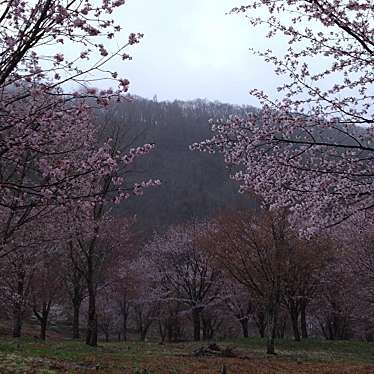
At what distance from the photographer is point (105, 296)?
38.7 m

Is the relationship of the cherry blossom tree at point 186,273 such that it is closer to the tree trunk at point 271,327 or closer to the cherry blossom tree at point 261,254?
the cherry blossom tree at point 261,254

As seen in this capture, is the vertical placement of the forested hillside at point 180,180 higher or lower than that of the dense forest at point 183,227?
higher

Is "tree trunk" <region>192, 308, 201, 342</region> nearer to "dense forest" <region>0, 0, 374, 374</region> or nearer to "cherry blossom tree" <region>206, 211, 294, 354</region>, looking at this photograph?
"dense forest" <region>0, 0, 374, 374</region>

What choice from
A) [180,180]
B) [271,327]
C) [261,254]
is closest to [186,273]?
[261,254]

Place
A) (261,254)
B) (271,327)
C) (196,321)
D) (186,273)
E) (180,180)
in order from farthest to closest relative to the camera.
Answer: (180,180), (186,273), (196,321), (261,254), (271,327)

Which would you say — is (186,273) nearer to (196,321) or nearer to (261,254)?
(196,321)

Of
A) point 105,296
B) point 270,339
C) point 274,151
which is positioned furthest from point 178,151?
point 274,151

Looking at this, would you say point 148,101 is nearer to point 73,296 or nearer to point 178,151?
point 178,151

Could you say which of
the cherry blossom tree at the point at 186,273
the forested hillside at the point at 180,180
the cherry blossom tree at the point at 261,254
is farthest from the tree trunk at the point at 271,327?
the forested hillside at the point at 180,180

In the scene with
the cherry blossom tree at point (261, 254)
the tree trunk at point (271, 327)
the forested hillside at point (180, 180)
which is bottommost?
the tree trunk at point (271, 327)

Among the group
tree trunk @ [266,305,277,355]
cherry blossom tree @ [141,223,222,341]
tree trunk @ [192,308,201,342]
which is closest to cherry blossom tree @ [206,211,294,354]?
tree trunk @ [266,305,277,355]

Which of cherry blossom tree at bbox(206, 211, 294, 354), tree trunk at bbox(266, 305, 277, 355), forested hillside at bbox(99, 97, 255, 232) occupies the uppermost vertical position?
forested hillside at bbox(99, 97, 255, 232)

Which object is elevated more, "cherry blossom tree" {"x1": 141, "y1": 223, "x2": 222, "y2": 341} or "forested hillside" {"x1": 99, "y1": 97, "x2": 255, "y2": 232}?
"forested hillside" {"x1": 99, "y1": 97, "x2": 255, "y2": 232}

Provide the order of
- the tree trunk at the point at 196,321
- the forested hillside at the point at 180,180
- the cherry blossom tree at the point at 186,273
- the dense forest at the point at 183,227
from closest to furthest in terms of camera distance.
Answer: the dense forest at the point at 183,227
the tree trunk at the point at 196,321
the cherry blossom tree at the point at 186,273
the forested hillside at the point at 180,180
